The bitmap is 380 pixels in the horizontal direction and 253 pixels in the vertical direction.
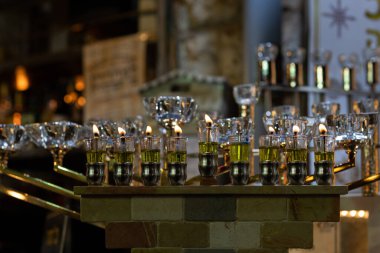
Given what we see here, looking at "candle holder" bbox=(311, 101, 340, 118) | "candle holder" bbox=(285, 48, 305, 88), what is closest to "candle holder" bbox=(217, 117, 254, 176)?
"candle holder" bbox=(311, 101, 340, 118)

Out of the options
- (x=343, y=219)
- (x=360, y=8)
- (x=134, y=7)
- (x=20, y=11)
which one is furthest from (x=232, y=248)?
(x=20, y=11)

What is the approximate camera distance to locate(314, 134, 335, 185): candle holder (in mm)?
2141

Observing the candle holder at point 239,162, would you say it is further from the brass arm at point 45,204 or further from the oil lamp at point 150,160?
the brass arm at point 45,204

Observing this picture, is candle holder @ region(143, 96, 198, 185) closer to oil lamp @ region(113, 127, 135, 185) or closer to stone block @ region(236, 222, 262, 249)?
oil lamp @ region(113, 127, 135, 185)

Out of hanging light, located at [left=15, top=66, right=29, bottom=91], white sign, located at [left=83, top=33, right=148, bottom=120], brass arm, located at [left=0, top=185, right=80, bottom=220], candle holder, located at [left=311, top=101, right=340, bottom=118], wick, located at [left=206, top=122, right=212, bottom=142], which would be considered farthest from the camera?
hanging light, located at [left=15, top=66, right=29, bottom=91]

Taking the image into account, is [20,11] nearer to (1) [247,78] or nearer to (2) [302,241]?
(1) [247,78]

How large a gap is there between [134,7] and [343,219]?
5463 mm

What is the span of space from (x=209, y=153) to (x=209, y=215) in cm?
18

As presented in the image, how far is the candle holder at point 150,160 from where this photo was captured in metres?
2.18

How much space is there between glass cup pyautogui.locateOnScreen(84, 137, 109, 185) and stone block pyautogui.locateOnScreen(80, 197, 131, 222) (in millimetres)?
74

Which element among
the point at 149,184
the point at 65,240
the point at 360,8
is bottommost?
the point at 65,240

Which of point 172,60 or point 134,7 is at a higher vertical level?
point 134,7

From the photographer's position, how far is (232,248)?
213cm

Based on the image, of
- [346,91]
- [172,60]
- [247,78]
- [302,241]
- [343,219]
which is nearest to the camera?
[302,241]
